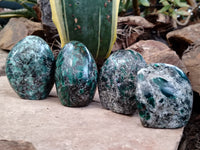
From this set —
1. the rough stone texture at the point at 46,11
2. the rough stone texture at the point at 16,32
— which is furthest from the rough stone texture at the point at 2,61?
the rough stone texture at the point at 46,11

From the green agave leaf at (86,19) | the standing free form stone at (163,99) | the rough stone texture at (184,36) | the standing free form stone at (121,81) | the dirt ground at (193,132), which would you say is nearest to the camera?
the standing free form stone at (163,99)

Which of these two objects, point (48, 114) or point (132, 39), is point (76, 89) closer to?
point (48, 114)

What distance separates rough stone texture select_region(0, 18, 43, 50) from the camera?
1.96m

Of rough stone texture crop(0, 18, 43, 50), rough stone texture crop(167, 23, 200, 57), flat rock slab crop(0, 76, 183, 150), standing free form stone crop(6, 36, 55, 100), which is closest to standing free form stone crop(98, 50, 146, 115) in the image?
flat rock slab crop(0, 76, 183, 150)

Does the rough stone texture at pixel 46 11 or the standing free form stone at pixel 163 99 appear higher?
the rough stone texture at pixel 46 11

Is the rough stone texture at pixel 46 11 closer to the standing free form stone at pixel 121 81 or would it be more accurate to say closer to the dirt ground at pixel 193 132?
the standing free form stone at pixel 121 81

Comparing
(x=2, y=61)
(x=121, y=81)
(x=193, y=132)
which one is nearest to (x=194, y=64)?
(x=193, y=132)

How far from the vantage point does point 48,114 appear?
34.2 inches

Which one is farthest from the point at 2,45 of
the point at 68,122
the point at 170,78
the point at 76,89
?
the point at 170,78

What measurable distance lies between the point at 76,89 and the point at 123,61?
8.6 inches

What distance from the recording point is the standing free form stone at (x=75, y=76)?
3.11 ft

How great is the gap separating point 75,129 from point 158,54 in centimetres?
74

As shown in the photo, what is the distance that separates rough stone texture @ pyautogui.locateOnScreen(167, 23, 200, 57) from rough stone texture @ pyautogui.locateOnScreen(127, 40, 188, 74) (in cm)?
18

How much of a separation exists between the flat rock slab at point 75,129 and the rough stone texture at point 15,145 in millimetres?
13
